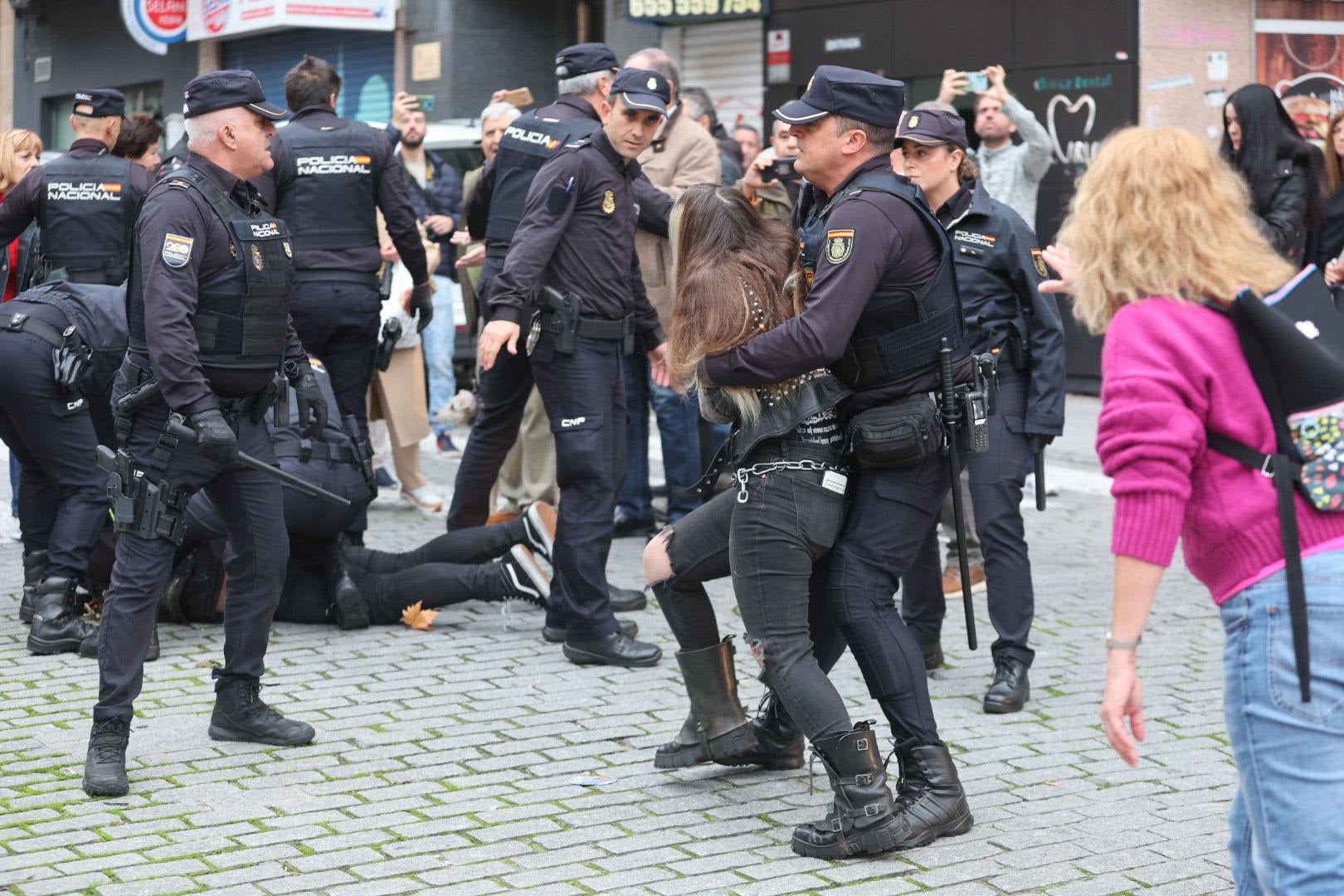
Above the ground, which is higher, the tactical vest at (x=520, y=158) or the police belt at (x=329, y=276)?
the tactical vest at (x=520, y=158)

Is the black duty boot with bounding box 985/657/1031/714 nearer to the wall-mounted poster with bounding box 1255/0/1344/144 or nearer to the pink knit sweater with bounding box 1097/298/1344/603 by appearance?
the pink knit sweater with bounding box 1097/298/1344/603

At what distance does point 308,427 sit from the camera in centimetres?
549

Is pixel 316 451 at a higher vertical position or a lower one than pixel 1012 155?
lower

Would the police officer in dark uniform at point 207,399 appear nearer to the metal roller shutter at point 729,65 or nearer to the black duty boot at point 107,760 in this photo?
the black duty boot at point 107,760

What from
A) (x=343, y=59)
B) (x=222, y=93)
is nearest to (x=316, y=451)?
(x=222, y=93)

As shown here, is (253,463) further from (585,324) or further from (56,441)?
(56,441)

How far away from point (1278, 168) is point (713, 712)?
447 cm

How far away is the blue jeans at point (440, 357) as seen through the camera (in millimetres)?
11562

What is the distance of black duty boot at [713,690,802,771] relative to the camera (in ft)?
16.0

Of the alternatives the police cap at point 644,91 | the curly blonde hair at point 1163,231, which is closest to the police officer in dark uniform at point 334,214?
the police cap at point 644,91

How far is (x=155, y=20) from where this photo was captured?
2370cm

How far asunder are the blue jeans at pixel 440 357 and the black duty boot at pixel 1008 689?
20.9 feet

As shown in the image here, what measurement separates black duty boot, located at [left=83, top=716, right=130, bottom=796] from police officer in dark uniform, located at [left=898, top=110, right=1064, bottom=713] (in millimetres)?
2631

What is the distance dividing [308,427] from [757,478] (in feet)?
5.73
